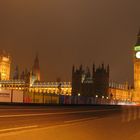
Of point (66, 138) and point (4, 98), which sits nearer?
point (66, 138)

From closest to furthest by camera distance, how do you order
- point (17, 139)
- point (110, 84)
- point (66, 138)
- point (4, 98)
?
point (17, 139)
point (66, 138)
point (4, 98)
point (110, 84)

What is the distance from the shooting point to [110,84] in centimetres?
18262

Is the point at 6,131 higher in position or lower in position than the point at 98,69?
lower

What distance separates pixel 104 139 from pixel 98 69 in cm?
15615

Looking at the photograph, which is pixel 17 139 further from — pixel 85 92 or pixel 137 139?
pixel 85 92

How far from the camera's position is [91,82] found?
171 m

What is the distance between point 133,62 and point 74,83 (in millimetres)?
34740

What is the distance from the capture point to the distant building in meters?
164

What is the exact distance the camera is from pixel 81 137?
50.4 feet

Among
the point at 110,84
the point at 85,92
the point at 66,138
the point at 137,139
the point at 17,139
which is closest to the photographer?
the point at 17,139

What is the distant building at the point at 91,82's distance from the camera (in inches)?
6461

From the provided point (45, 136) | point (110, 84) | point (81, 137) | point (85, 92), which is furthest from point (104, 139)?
point (110, 84)

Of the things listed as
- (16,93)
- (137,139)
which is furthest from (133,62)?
(137,139)

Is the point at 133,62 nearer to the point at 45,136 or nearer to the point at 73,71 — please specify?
the point at 73,71
